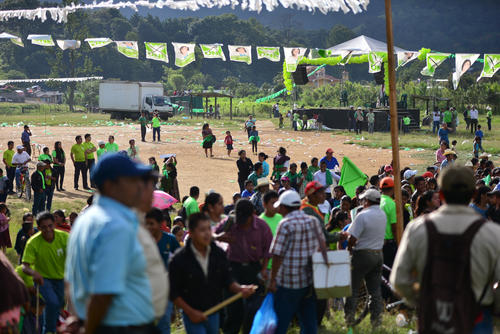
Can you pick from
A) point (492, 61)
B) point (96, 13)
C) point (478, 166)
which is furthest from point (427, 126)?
point (96, 13)

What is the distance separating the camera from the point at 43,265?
6.73 meters

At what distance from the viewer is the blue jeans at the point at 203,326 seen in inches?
193

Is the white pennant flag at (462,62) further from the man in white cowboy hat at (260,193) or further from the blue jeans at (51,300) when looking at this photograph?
the blue jeans at (51,300)

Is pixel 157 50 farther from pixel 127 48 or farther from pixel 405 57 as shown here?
pixel 405 57

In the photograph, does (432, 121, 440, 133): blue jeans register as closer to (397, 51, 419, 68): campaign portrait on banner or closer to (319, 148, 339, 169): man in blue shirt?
(397, 51, 419, 68): campaign portrait on banner

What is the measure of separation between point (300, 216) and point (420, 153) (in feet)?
71.7

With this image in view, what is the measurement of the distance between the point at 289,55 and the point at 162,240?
27763 millimetres

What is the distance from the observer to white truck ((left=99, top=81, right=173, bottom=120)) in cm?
4584

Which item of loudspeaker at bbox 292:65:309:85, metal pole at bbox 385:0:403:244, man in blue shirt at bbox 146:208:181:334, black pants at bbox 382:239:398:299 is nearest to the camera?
A: man in blue shirt at bbox 146:208:181:334

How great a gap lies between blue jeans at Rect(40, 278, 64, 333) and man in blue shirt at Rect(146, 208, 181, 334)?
1.38 m

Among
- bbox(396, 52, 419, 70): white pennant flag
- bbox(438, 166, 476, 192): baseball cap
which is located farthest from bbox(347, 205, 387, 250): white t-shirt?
bbox(396, 52, 419, 70): white pennant flag

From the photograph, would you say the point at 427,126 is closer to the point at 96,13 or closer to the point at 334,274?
the point at 334,274

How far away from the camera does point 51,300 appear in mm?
6688

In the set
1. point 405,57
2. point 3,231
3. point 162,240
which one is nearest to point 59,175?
point 3,231
